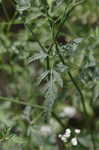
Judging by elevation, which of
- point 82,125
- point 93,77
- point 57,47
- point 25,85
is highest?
point 57,47

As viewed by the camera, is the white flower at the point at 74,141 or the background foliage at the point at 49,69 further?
the white flower at the point at 74,141

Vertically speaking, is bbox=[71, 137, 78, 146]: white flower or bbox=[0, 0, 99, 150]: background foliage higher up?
bbox=[0, 0, 99, 150]: background foliage

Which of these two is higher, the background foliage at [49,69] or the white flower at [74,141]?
the background foliage at [49,69]

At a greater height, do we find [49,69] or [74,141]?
[49,69]

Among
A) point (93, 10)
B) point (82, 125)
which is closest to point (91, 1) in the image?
point (93, 10)

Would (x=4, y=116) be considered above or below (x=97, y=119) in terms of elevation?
above

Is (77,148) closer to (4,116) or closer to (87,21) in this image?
(4,116)

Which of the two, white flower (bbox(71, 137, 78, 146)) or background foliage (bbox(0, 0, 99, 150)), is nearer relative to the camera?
background foliage (bbox(0, 0, 99, 150))

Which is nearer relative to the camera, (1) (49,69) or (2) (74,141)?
(1) (49,69)
